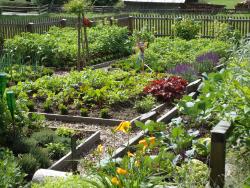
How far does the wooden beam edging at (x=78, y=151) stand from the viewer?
609 centimetres

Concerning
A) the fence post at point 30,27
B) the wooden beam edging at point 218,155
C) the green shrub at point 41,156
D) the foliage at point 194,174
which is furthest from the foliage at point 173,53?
the wooden beam edging at point 218,155

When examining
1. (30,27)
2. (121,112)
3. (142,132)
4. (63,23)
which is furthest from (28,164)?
(63,23)

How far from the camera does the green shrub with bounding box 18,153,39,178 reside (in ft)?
19.0

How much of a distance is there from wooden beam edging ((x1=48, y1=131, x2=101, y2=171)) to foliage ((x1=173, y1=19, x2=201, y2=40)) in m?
10.1

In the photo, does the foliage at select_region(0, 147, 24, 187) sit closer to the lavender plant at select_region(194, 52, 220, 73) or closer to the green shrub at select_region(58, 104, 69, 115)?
the green shrub at select_region(58, 104, 69, 115)

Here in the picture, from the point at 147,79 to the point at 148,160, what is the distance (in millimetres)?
5729

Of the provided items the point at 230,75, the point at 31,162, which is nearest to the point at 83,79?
the point at 31,162

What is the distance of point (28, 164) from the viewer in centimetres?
582

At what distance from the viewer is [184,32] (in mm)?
16766

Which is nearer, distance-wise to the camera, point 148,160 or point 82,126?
point 148,160

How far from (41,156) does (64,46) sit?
7.72 meters

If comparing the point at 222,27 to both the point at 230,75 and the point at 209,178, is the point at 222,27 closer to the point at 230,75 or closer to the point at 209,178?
the point at 230,75

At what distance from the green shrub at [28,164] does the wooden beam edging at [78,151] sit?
23cm

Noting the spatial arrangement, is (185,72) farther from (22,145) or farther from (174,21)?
(174,21)
